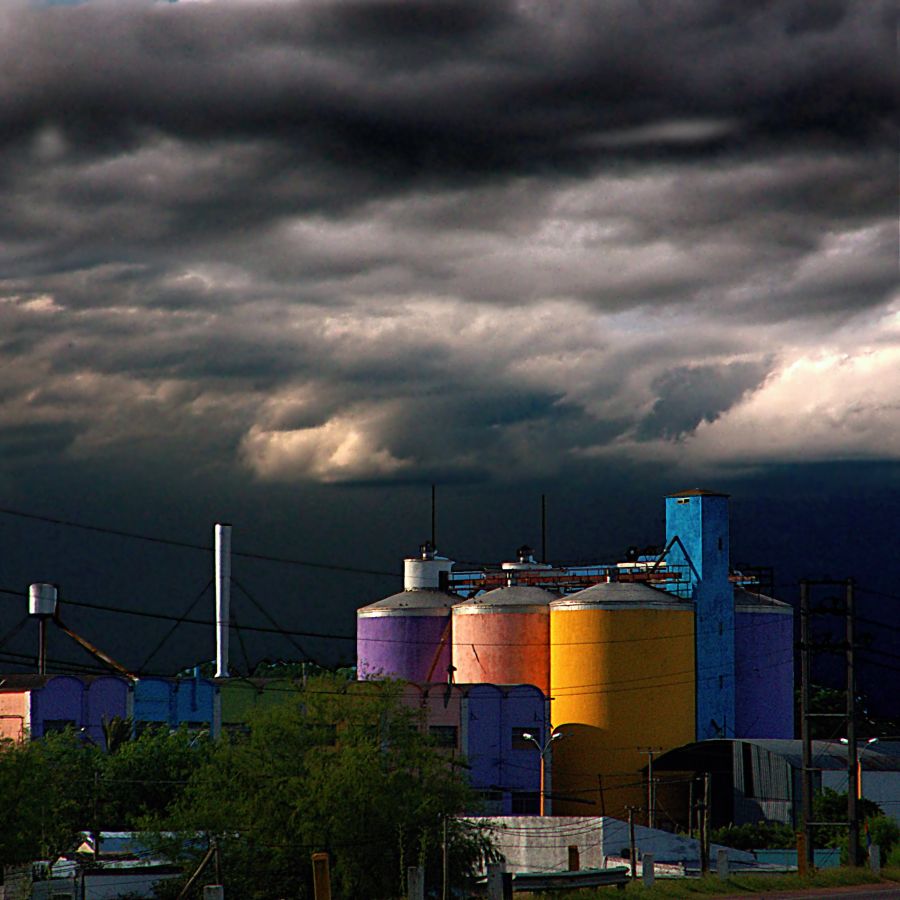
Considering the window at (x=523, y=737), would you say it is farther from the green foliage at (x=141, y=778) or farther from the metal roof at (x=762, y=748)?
the green foliage at (x=141, y=778)

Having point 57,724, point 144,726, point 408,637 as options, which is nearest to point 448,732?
point 408,637

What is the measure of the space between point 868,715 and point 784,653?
51.5 metres

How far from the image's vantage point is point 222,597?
3615 inches

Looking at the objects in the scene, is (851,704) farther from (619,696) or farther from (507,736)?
(507,736)

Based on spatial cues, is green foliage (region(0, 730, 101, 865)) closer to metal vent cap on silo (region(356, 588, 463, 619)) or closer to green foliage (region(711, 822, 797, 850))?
green foliage (region(711, 822, 797, 850))

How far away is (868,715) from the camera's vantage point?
135125 mm

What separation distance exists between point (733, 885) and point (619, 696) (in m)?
38.3

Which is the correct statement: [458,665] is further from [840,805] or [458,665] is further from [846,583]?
[846,583]

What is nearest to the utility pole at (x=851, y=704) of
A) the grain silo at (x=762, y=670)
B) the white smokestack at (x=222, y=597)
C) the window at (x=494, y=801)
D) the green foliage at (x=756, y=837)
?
the green foliage at (x=756, y=837)

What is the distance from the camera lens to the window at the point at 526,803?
78.4 meters

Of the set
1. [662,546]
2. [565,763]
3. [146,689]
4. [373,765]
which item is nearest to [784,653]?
[662,546]

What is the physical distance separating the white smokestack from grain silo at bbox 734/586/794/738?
28914mm

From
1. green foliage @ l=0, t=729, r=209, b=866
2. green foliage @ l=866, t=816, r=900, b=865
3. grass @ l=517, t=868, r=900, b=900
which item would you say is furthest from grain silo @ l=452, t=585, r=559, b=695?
grass @ l=517, t=868, r=900, b=900

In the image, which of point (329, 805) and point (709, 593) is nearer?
point (329, 805)
